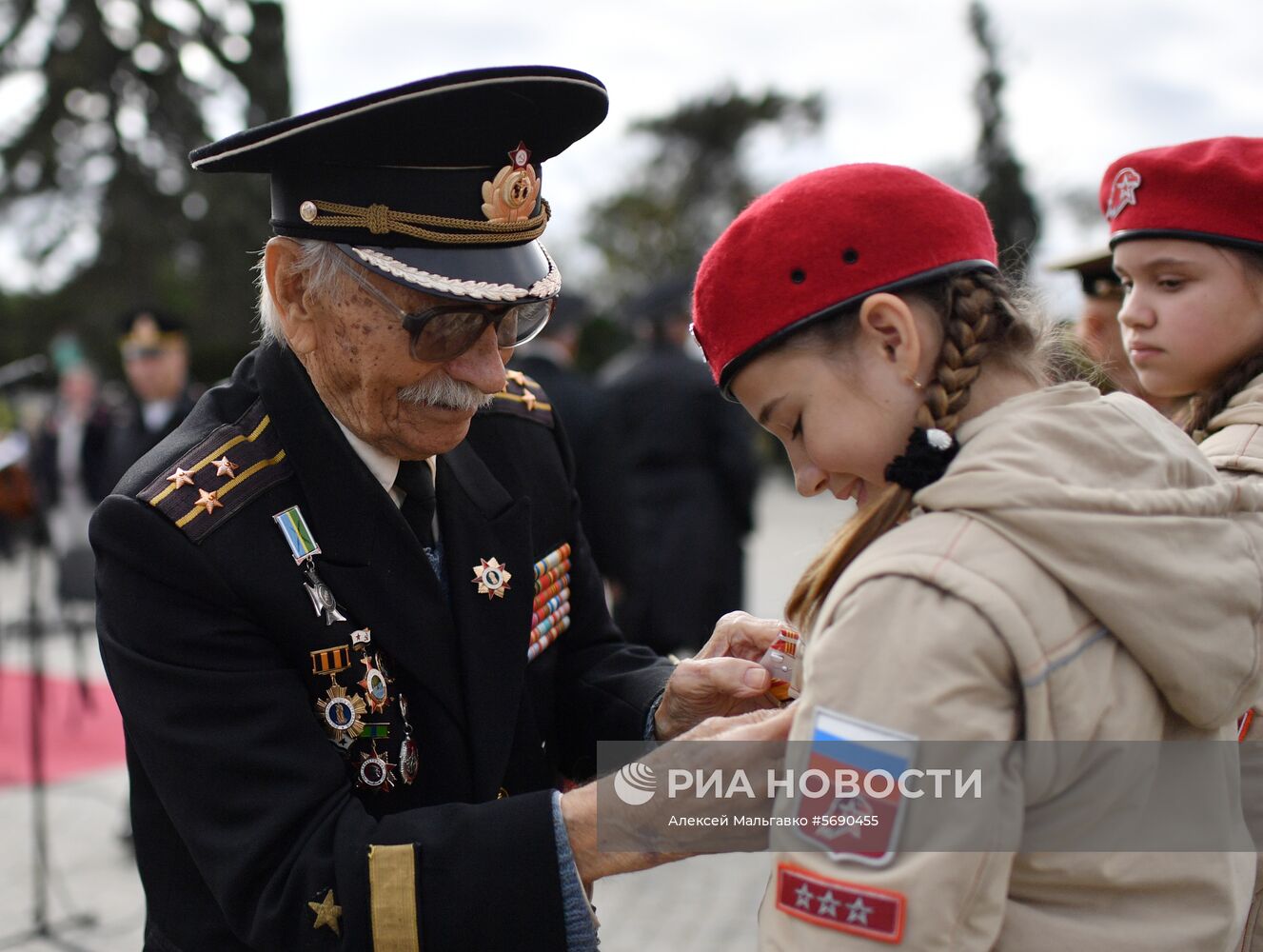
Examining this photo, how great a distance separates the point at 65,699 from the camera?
769 cm

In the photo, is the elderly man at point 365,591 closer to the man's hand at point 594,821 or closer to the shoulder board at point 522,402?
the man's hand at point 594,821

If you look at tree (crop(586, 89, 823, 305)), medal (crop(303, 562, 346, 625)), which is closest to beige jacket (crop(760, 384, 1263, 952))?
medal (crop(303, 562, 346, 625))

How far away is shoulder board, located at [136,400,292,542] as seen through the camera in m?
1.70

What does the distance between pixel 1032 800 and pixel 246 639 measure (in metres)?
1.08

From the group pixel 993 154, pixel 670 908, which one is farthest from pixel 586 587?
pixel 993 154

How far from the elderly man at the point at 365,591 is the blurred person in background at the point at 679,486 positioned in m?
4.11

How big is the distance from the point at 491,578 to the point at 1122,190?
1.34m

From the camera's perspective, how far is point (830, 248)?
4.58 feet

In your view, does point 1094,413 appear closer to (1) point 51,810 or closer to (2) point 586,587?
(2) point 586,587

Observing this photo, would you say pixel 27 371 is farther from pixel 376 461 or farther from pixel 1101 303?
pixel 1101 303

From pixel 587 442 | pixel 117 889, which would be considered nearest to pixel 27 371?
pixel 117 889

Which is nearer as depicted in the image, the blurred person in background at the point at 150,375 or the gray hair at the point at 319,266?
A: the gray hair at the point at 319,266

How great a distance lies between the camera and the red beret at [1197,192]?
198cm

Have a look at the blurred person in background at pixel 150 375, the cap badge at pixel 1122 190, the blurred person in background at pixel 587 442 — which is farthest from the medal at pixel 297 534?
the blurred person in background at pixel 150 375
